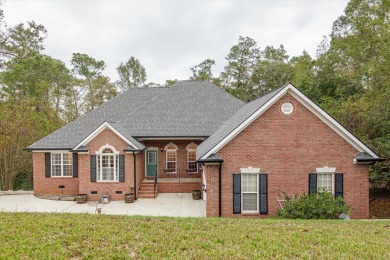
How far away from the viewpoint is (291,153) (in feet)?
37.7

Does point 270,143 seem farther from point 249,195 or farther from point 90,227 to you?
point 90,227

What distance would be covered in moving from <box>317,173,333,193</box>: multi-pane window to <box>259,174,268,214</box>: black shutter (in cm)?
237

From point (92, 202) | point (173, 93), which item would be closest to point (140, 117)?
point (173, 93)

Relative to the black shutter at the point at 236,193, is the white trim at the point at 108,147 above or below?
above

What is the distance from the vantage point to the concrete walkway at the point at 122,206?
502 inches

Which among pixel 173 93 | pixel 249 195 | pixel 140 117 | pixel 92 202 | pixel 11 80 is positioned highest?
pixel 11 80

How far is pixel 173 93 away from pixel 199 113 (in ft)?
12.0

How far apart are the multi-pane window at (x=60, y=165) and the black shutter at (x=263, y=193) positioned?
478 inches

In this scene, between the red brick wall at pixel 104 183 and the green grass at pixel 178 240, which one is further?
the red brick wall at pixel 104 183

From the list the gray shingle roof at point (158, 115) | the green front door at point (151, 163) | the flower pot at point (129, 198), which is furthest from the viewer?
the green front door at point (151, 163)

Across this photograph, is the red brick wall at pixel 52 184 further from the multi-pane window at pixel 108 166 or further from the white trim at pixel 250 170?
the white trim at pixel 250 170

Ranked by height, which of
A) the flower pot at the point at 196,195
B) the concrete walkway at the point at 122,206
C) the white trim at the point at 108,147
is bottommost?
the concrete walkway at the point at 122,206

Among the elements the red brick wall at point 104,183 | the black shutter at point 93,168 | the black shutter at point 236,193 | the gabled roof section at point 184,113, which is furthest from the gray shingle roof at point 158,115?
the black shutter at point 236,193

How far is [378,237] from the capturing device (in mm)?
6891
